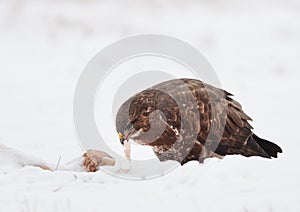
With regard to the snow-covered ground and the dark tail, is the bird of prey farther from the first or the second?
the snow-covered ground

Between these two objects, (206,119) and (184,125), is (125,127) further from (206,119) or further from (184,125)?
(206,119)

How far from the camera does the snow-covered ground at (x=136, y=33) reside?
416cm

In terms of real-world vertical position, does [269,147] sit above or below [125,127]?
below

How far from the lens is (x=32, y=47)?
1619 centimetres

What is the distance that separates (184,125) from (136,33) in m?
11.0

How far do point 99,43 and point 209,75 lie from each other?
9.12 m

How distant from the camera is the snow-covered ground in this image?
4.16m

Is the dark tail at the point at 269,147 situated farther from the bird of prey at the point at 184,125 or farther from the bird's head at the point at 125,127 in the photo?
the bird's head at the point at 125,127

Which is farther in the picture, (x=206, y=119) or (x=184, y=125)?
(x=206, y=119)

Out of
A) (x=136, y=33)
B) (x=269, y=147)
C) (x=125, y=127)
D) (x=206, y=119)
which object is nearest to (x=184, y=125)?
(x=206, y=119)

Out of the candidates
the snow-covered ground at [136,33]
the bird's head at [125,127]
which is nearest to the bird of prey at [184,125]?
the bird's head at [125,127]

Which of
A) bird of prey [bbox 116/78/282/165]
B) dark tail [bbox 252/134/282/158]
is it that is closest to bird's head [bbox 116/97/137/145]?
bird of prey [bbox 116/78/282/165]

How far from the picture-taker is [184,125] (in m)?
5.05

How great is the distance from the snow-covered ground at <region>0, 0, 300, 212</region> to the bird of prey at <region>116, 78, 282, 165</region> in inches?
19.2
